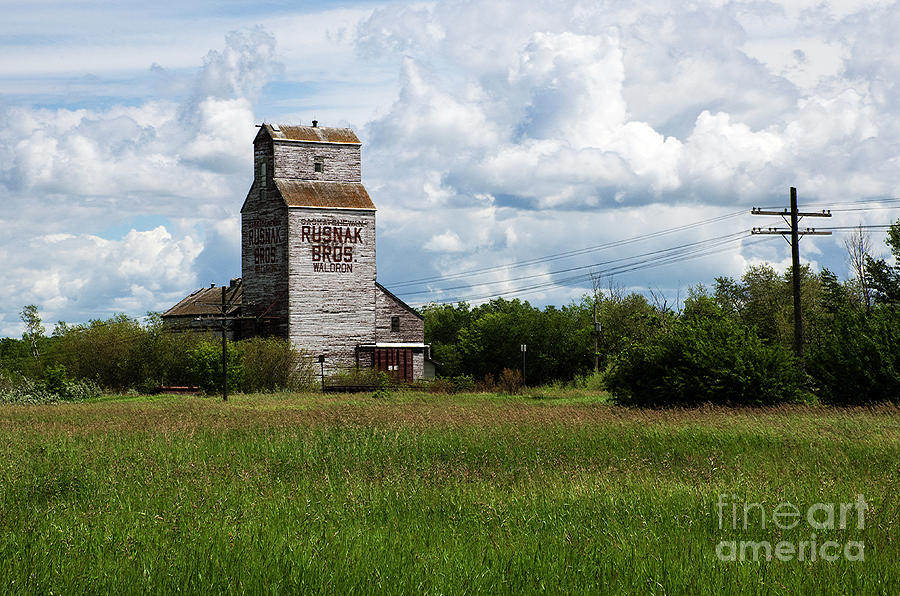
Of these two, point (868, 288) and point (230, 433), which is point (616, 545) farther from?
point (868, 288)

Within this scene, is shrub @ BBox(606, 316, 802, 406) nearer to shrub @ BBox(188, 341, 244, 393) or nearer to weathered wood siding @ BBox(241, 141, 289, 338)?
shrub @ BBox(188, 341, 244, 393)

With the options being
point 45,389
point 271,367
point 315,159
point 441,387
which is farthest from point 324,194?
→ point 45,389

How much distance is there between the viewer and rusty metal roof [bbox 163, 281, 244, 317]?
63388mm

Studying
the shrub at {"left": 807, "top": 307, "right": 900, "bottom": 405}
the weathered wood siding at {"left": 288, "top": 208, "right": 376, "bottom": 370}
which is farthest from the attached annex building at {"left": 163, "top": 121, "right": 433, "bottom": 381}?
the shrub at {"left": 807, "top": 307, "right": 900, "bottom": 405}

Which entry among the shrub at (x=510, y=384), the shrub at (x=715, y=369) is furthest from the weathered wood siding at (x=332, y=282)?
the shrub at (x=715, y=369)

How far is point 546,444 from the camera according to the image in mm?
16562

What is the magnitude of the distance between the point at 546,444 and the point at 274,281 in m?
44.2

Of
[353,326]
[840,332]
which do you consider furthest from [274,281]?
[840,332]

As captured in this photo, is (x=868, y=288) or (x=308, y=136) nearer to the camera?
(x=868, y=288)

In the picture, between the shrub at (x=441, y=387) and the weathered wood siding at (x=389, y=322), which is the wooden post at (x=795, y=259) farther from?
the weathered wood siding at (x=389, y=322)

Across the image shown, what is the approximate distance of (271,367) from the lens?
53.6 metres

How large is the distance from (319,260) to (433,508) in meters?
49.2

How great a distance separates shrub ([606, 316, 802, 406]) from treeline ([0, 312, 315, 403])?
2763cm

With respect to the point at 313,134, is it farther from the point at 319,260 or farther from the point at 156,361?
the point at 156,361
